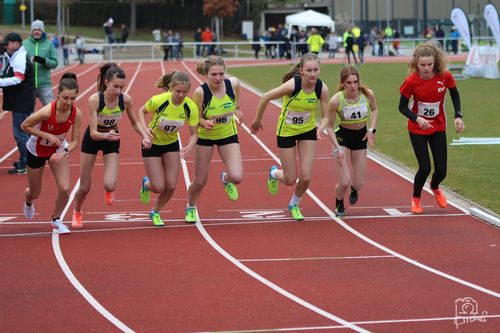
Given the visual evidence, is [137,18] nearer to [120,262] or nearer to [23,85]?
[23,85]

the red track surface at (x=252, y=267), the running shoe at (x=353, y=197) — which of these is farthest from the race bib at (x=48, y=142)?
the running shoe at (x=353, y=197)

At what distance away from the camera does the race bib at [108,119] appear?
11.1 m

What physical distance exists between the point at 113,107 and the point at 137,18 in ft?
240

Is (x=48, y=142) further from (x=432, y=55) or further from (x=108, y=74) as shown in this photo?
(x=432, y=55)

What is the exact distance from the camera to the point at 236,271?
916 cm

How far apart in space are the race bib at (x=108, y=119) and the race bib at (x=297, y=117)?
185 centimetres

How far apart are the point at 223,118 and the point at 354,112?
57.6 inches

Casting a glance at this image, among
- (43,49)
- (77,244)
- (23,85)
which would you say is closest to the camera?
(77,244)

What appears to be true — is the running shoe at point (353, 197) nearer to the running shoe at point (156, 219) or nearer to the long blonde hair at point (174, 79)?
the running shoe at point (156, 219)

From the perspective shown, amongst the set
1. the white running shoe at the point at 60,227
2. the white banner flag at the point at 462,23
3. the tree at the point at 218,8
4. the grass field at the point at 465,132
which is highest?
the tree at the point at 218,8

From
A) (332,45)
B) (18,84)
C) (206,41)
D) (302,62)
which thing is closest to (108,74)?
(302,62)

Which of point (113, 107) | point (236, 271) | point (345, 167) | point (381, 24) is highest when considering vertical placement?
point (381, 24)

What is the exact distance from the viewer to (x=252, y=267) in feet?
30.5

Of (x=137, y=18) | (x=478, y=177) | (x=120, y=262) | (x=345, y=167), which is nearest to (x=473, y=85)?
(x=478, y=177)
